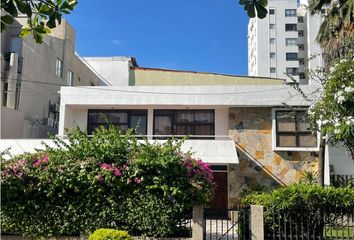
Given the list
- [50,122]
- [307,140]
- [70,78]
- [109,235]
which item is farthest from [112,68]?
[109,235]

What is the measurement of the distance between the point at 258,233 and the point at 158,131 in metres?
11.4

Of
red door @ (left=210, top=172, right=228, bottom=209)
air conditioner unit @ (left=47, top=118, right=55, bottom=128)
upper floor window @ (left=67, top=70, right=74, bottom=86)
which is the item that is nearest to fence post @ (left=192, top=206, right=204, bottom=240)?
red door @ (left=210, top=172, right=228, bottom=209)

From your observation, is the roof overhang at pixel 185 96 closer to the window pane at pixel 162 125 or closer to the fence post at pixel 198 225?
the window pane at pixel 162 125

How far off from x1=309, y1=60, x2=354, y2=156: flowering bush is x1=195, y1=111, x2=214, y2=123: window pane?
27.1ft

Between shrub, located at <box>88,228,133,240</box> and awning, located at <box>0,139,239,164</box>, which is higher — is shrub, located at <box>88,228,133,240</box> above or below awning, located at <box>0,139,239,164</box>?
below

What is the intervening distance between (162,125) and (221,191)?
15.5 ft

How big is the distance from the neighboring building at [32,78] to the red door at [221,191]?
1169 centimetres

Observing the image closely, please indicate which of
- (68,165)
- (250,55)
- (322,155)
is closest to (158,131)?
(322,155)

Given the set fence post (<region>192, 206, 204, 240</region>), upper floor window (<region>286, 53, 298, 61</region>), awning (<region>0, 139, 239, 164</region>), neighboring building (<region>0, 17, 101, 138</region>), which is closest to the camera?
fence post (<region>192, 206, 204, 240</region>)

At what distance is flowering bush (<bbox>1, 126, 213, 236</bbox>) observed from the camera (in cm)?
1115

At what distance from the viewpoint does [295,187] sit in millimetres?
12047

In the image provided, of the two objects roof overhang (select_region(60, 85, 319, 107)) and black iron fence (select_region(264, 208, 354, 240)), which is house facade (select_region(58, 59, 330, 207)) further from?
black iron fence (select_region(264, 208, 354, 240))

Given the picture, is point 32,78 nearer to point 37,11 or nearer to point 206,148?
point 206,148

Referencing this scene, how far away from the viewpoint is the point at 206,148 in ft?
63.6
